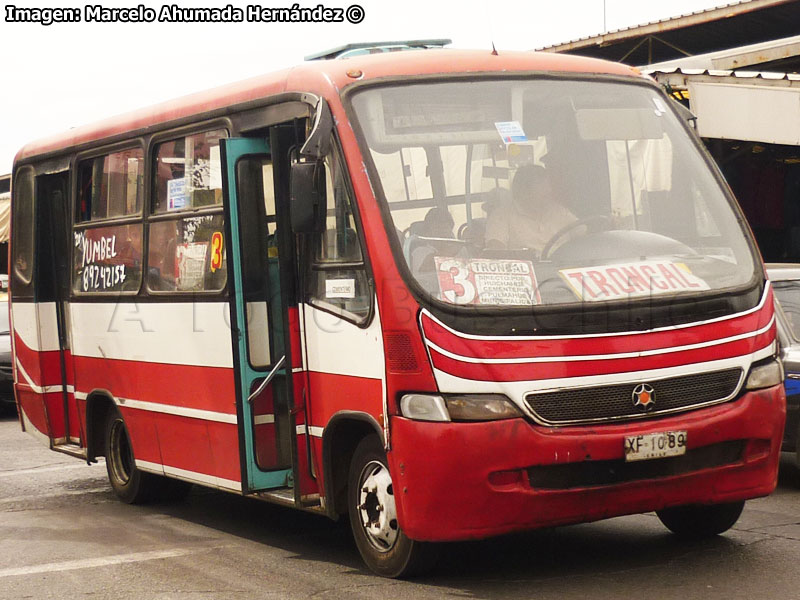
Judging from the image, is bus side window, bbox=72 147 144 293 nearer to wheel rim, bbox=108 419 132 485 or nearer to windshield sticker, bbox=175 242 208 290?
windshield sticker, bbox=175 242 208 290

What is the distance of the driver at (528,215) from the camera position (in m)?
6.63

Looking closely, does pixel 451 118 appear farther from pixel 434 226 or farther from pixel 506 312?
pixel 506 312

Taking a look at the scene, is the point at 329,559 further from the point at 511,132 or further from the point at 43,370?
the point at 43,370

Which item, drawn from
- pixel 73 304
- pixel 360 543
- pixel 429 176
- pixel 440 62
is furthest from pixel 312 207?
pixel 73 304

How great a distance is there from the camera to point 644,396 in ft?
21.0

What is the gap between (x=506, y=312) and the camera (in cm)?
626

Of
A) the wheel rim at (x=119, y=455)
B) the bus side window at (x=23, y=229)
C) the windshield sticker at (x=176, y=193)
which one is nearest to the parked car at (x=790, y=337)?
the windshield sticker at (x=176, y=193)

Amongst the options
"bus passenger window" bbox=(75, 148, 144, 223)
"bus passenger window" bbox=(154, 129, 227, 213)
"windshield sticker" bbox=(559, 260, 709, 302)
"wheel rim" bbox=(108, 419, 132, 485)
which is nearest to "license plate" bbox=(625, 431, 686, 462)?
"windshield sticker" bbox=(559, 260, 709, 302)

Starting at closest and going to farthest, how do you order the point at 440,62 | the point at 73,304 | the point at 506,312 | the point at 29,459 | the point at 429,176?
the point at 506,312, the point at 429,176, the point at 440,62, the point at 73,304, the point at 29,459

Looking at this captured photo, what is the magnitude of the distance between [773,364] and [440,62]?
2.35 m

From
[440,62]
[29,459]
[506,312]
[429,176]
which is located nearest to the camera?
[506,312]

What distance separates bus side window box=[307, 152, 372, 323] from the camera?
674cm

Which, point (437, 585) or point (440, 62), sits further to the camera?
point (440, 62)

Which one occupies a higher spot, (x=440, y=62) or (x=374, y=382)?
(x=440, y=62)
